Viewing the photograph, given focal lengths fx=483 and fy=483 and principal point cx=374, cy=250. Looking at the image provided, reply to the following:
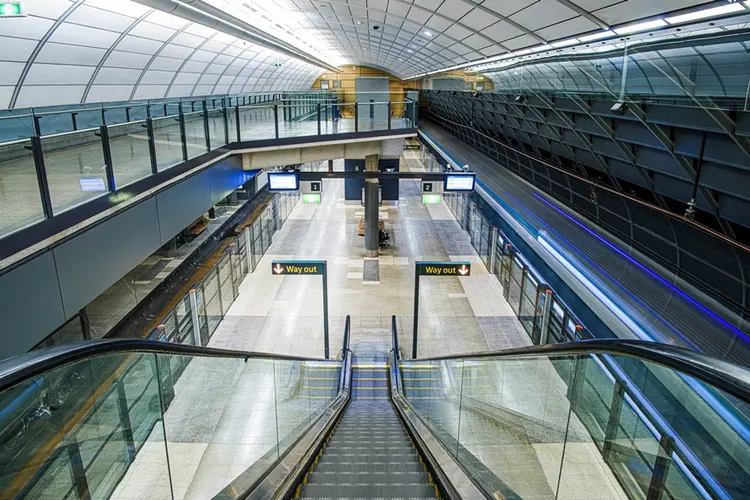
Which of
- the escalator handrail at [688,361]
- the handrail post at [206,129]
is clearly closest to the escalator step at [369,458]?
the escalator handrail at [688,361]

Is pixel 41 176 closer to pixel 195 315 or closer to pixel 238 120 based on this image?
pixel 238 120

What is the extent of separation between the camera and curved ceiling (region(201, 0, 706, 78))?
22.1 feet

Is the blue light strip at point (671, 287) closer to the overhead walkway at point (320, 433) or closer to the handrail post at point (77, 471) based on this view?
the overhead walkway at point (320, 433)

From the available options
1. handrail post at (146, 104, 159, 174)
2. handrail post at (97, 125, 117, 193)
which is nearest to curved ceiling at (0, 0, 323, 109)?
handrail post at (146, 104, 159, 174)

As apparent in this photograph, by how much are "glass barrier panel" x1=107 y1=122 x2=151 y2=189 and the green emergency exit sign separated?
3.22 meters

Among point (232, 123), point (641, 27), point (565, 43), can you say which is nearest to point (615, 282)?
point (641, 27)

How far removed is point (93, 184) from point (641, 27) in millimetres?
7137

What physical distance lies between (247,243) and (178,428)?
15044 millimetres

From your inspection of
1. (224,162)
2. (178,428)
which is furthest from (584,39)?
(178,428)

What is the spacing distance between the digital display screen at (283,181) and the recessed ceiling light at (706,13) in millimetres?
9248

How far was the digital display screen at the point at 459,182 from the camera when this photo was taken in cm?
1333

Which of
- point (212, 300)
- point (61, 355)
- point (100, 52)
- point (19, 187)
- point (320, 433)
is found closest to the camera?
point (61, 355)

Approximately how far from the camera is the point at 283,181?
13055mm

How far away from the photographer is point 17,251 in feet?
13.3
